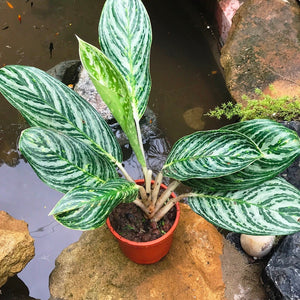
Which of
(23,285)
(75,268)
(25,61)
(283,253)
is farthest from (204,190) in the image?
(25,61)

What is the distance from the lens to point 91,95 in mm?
2383

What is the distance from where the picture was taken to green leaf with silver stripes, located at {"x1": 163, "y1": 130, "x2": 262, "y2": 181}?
3.56ft

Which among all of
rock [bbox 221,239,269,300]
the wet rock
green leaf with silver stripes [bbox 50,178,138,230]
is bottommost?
rock [bbox 221,239,269,300]

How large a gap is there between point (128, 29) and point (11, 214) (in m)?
1.35

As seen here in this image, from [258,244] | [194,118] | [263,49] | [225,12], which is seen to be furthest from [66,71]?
[258,244]

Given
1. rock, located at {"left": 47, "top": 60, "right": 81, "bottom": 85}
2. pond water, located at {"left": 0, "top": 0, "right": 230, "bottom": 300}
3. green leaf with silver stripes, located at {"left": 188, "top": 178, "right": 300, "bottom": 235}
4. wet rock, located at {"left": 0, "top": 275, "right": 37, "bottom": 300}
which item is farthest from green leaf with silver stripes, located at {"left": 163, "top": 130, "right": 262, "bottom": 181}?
rock, located at {"left": 47, "top": 60, "right": 81, "bottom": 85}

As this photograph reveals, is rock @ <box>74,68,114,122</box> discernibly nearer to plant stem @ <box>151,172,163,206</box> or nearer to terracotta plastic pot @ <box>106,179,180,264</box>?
terracotta plastic pot @ <box>106,179,180,264</box>

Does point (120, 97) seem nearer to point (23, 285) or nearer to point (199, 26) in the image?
point (23, 285)

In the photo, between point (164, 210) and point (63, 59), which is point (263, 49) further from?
point (63, 59)

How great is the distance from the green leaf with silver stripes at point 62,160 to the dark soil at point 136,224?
331 millimetres

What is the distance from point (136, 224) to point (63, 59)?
5.61 ft

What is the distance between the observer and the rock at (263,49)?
221 centimetres

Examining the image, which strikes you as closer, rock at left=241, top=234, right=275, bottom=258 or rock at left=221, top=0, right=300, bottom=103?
rock at left=241, top=234, right=275, bottom=258

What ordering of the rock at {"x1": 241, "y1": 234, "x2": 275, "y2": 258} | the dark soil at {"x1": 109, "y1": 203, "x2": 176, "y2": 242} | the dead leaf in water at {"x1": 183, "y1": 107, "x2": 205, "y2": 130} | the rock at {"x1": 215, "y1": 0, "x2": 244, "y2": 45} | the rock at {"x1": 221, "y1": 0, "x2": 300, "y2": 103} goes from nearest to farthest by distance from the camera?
the dark soil at {"x1": 109, "y1": 203, "x2": 176, "y2": 242}, the rock at {"x1": 241, "y1": 234, "x2": 275, "y2": 258}, the rock at {"x1": 221, "y1": 0, "x2": 300, "y2": 103}, the dead leaf in water at {"x1": 183, "y1": 107, "x2": 205, "y2": 130}, the rock at {"x1": 215, "y1": 0, "x2": 244, "y2": 45}
